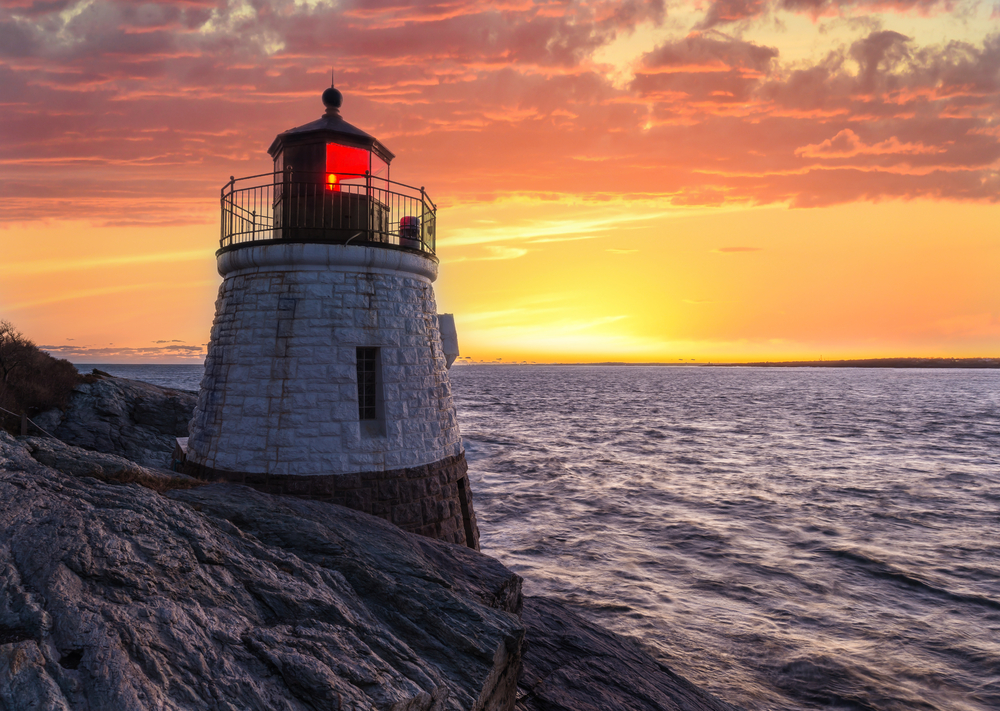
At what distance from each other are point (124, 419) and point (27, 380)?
418 cm

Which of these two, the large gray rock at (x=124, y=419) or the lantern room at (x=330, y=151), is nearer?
the lantern room at (x=330, y=151)

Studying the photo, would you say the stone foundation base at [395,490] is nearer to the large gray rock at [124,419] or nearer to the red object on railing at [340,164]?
the red object on railing at [340,164]

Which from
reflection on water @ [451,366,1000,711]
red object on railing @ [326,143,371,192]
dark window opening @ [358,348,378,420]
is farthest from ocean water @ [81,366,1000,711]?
red object on railing @ [326,143,371,192]

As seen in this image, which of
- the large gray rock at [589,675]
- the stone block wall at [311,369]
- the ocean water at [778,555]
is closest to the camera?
the large gray rock at [589,675]

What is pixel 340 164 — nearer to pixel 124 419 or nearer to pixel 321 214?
pixel 321 214

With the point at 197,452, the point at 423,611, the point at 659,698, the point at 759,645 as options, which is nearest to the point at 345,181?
the point at 197,452

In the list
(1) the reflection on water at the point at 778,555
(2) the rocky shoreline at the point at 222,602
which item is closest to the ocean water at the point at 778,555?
(1) the reflection on water at the point at 778,555

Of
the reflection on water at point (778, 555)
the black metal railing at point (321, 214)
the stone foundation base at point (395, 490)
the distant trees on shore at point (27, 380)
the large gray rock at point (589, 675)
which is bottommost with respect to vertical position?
the reflection on water at point (778, 555)

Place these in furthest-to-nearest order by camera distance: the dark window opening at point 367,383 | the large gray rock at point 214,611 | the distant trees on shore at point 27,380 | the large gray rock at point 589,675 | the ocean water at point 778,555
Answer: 1. the distant trees on shore at point 27,380
2. the ocean water at point 778,555
3. the dark window opening at point 367,383
4. the large gray rock at point 589,675
5. the large gray rock at point 214,611

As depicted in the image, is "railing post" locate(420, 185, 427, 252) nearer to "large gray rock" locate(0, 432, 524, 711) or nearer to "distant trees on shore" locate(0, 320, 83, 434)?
"large gray rock" locate(0, 432, 524, 711)

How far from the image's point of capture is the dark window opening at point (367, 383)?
10227 mm

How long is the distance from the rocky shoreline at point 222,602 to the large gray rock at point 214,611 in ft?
0.04

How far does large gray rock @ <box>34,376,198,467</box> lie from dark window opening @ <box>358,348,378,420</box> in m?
13.1

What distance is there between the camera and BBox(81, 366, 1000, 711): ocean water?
12.8m
